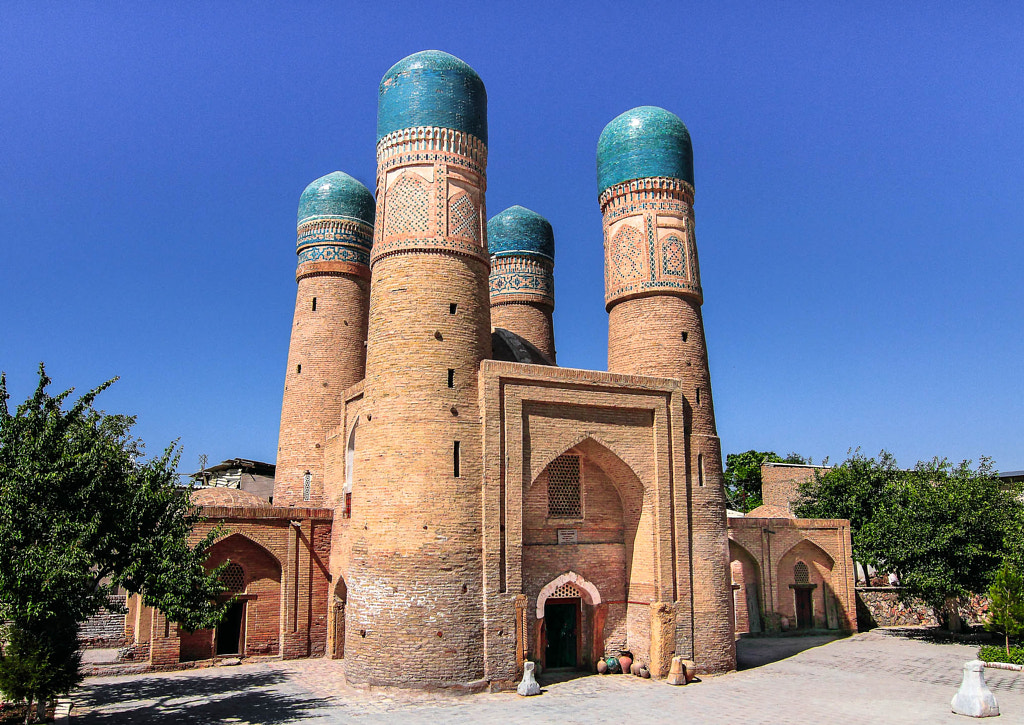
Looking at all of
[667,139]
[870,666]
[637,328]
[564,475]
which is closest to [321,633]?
[564,475]

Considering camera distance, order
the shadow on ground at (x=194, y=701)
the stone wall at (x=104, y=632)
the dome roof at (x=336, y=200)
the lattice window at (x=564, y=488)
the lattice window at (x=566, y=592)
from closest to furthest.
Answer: the shadow on ground at (x=194, y=701) < the lattice window at (x=566, y=592) < the lattice window at (x=564, y=488) < the stone wall at (x=104, y=632) < the dome roof at (x=336, y=200)

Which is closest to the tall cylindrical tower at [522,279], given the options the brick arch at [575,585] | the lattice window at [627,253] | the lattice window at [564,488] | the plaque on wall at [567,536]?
the lattice window at [627,253]

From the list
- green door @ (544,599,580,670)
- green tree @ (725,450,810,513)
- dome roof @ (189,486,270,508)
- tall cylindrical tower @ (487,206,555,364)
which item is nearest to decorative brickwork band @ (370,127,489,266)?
green door @ (544,599,580,670)

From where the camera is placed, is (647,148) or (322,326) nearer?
(647,148)

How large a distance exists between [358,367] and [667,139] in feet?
33.3

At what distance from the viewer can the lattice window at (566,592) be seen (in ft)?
52.5

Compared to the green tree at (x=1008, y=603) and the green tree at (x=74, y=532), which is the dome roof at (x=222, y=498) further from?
the green tree at (x=1008, y=603)

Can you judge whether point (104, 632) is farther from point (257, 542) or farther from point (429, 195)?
point (429, 195)

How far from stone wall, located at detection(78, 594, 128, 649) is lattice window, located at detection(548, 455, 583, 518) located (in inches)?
393

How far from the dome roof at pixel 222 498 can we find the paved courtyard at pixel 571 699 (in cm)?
415

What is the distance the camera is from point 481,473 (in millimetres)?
14867

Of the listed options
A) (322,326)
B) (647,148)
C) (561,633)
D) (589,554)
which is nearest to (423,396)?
(589,554)

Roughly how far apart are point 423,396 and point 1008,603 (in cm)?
1313

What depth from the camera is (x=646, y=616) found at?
634 inches
